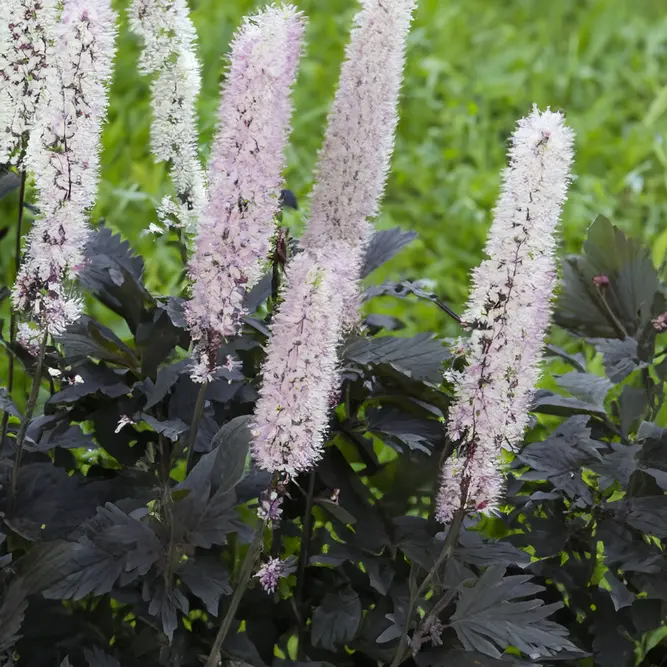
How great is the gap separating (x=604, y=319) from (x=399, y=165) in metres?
2.20

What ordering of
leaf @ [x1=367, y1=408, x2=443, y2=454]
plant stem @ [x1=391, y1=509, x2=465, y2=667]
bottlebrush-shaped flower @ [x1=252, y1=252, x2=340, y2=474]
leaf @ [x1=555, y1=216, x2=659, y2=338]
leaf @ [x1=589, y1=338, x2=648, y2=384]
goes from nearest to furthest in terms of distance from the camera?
1. bottlebrush-shaped flower @ [x1=252, y1=252, x2=340, y2=474]
2. plant stem @ [x1=391, y1=509, x2=465, y2=667]
3. leaf @ [x1=367, y1=408, x2=443, y2=454]
4. leaf @ [x1=589, y1=338, x2=648, y2=384]
5. leaf @ [x1=555, y1=216, x2=659, y2=338]

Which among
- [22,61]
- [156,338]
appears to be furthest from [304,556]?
[22,61]

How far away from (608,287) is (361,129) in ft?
1.90

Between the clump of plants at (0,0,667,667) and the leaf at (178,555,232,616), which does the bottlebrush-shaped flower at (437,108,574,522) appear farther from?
the leaf at (178,555,232,616)

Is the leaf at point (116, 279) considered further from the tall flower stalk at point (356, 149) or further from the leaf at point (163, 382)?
the tall flower stalk at point (356, 149)

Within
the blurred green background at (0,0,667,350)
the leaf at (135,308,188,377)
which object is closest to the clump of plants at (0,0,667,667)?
the leaf at (135,308,188,377)

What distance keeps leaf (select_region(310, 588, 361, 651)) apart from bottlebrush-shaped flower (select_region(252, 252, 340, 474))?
376 millimetres

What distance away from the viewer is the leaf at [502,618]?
1.24 m

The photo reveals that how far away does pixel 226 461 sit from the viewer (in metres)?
1.26

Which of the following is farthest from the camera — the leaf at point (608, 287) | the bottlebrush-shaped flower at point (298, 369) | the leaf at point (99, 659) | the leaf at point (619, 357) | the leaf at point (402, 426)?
the leaf at point (608, 287)

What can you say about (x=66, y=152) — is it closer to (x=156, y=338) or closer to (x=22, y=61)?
(x=22, y=61)

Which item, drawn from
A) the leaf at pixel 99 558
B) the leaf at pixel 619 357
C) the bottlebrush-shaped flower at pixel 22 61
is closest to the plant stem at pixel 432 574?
the leaf at pixel 99 558

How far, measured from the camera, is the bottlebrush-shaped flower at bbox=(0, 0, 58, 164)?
1247mm

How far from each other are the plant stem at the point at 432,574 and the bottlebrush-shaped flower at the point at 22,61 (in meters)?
0.65
